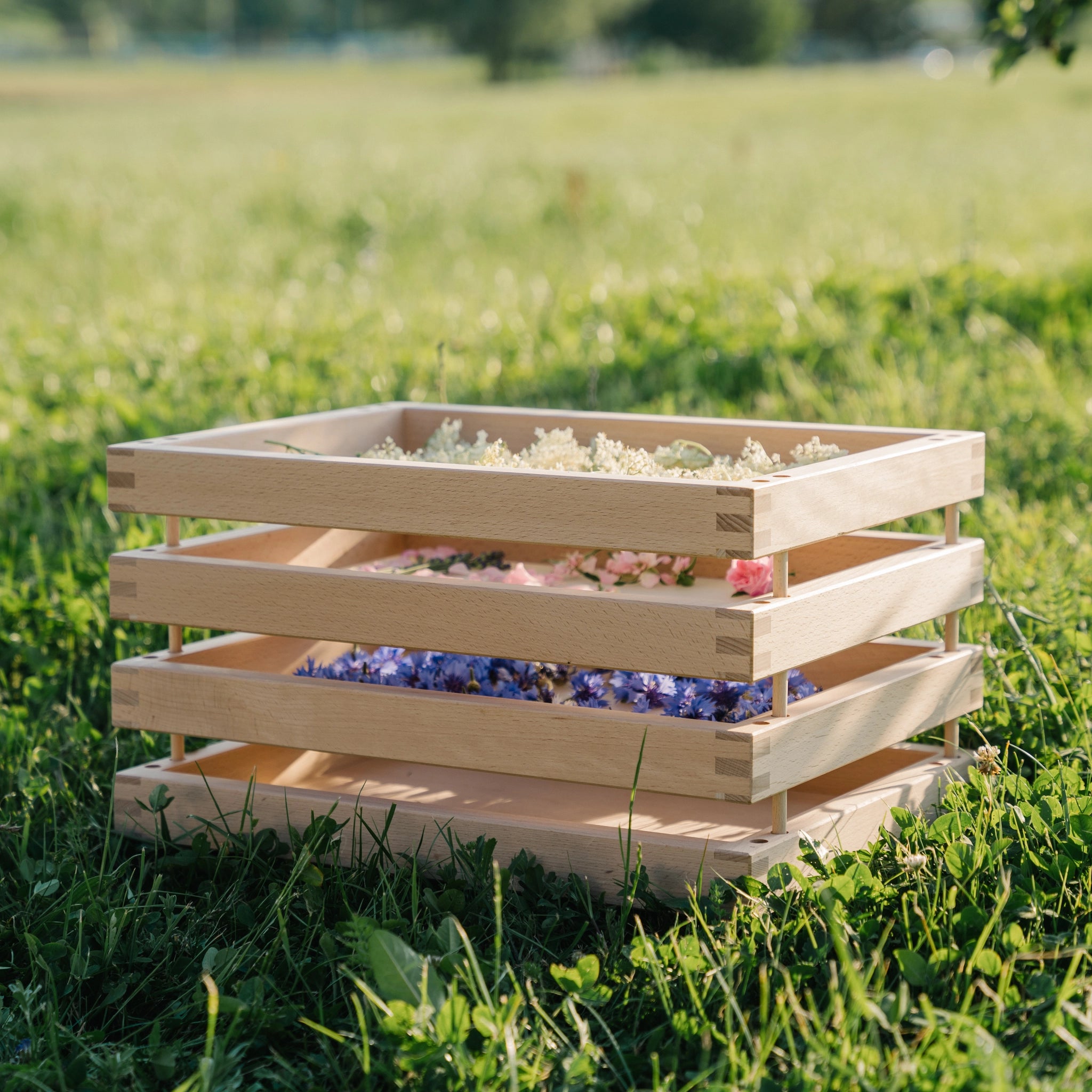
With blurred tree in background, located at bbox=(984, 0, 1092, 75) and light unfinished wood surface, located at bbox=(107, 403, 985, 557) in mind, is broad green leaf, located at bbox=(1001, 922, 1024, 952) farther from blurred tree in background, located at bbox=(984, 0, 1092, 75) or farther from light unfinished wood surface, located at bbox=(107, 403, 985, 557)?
blurred tree in background, located at bbox=(984, 0, 1092, 75)

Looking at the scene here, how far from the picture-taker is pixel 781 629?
7.03 ft

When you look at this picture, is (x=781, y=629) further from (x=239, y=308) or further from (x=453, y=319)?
(x=239, y=308)

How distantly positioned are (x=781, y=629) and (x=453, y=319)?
16.3ft

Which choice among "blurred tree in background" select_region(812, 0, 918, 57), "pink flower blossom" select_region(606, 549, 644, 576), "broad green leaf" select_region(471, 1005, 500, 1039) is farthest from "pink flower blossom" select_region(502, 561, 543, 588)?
"blurred tree in background" select_region(812, 0, 918, 57)

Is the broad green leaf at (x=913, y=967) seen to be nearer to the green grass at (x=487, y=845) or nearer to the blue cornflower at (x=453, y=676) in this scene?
the green grass at (x=487, y=845)

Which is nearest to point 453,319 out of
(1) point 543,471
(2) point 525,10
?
(1) point 543,471

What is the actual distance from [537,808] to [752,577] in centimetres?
64

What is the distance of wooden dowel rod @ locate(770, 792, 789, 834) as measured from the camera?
2258 millimetres

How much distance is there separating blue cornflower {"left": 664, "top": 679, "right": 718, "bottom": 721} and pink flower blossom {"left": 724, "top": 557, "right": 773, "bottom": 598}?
0.72ft

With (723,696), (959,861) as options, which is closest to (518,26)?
(723,696)

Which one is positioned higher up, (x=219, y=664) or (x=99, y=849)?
(x=219, y=664)

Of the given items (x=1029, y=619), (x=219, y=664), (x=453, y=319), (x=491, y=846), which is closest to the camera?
(x=491, y=846)

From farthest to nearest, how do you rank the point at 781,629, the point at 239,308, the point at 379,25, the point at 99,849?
the point at 379,25 < the point at 239,308 < the point at 99,849 < the point at 781,629

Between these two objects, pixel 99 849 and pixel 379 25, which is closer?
pixel 99 849
